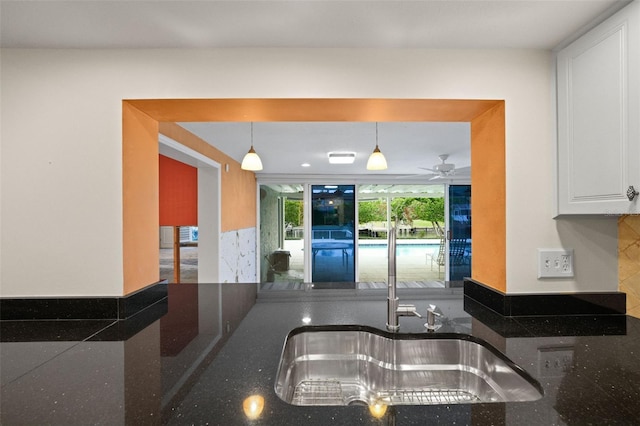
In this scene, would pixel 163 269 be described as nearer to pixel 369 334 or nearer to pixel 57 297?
pixel 57 297

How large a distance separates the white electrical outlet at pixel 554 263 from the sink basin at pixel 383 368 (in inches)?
18.4

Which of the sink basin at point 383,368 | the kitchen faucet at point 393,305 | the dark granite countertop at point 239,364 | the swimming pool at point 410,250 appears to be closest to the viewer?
the dark granite countertop at point 239,364

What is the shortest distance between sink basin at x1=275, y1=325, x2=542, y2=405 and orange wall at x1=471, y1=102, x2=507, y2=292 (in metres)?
0.39

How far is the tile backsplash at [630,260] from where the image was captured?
1.19 meters

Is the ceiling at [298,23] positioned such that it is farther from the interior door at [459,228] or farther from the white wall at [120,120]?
the interior door at [459,228]

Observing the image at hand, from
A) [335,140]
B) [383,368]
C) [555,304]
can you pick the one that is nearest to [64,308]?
[383,368]

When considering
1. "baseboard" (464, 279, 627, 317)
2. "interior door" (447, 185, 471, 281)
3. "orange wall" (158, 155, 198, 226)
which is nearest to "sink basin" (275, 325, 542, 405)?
"baseboard" (464, 279, 627, 317)

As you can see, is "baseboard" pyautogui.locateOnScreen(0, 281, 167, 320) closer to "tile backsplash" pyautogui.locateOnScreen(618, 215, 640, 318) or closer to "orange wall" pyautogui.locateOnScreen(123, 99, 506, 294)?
"orange wall" pyautogui.locateOnScreen(123, 99, 506, 294)

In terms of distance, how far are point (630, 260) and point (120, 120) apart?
84.9 inches

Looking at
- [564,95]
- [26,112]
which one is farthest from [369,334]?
[26,112]

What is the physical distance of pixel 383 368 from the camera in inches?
44.3

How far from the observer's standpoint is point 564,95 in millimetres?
1172

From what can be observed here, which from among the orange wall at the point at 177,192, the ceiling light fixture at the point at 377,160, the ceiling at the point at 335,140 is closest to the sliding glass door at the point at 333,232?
the ceiling at the point at 335,140

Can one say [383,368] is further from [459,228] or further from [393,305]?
[459,228]
